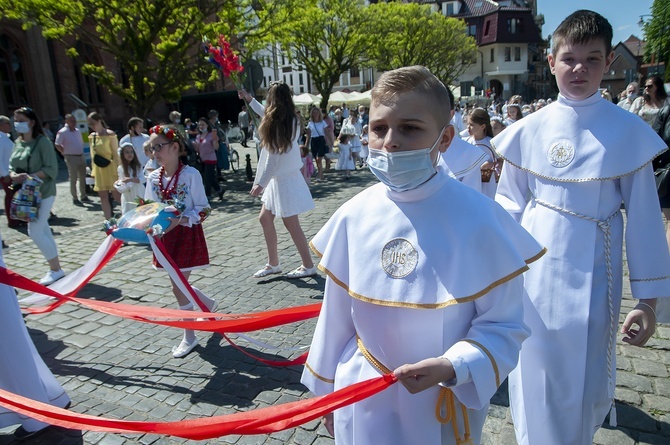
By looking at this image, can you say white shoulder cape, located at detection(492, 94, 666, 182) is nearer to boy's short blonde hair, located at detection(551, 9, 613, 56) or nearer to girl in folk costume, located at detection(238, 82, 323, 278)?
boy's short blonde hair, located at detection(551, 9, 613, 56)

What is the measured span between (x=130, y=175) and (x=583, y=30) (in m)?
7.52

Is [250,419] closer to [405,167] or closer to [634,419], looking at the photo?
[405,167]

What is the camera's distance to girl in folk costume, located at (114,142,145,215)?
8000mm

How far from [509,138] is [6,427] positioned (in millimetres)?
3797

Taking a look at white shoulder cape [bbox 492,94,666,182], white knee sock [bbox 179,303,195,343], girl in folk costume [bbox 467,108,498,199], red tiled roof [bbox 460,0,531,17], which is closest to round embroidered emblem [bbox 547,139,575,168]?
white shoulder cape [bbox 492,94,666,182]

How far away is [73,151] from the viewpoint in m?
12.1

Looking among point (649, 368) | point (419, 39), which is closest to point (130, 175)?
point (649, 368)

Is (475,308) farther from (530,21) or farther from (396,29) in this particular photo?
(530,21)

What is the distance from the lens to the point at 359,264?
173 centimetres

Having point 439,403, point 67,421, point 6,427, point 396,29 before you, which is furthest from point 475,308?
point 396,29

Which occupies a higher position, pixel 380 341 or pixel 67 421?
pixel 380 341

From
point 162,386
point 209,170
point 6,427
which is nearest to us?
point 6,427

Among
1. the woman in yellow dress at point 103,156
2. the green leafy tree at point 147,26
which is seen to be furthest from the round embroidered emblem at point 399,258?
the green leafy tree at point 147,26

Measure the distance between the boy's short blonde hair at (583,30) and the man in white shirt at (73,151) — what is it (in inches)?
477
